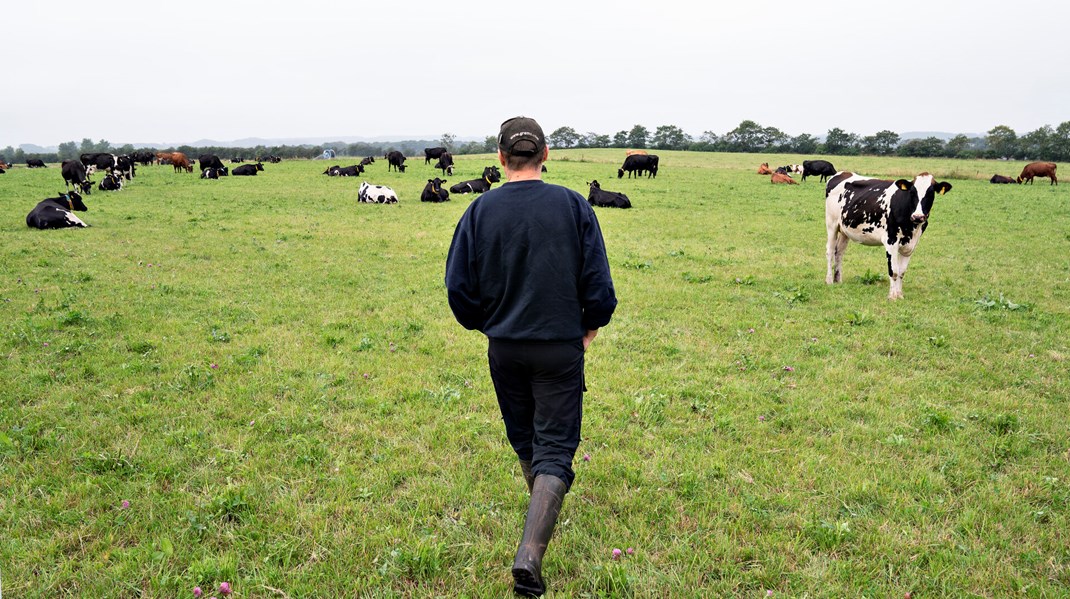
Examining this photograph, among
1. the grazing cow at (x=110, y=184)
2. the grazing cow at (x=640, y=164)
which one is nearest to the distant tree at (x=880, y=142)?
the grazing cow at (x=640, y=164)

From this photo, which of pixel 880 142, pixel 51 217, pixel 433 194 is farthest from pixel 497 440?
pixel 880 142

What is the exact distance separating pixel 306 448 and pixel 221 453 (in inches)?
27.1

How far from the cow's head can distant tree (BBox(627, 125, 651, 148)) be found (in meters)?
91.6

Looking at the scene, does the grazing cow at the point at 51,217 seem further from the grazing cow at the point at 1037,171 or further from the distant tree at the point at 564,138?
the distant tree at the point at 564,138

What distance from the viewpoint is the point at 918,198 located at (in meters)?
9.27

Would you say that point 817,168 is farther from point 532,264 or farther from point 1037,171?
point 532,264

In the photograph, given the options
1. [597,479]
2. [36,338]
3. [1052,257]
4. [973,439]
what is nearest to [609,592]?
[597,479]

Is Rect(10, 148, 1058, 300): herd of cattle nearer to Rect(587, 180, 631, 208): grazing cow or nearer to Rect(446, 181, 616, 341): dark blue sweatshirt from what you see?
Rect(587, 180, 631, 208): grazing cow

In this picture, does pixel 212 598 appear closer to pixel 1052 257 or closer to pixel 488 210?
pixel 488 210

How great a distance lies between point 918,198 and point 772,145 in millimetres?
97509

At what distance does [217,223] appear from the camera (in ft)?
55.1

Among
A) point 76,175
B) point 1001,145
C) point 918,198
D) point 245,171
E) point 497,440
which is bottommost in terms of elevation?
point 497,440

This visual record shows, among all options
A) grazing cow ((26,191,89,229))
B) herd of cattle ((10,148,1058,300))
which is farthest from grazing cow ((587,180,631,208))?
grazing cow ((26,191,89,229))

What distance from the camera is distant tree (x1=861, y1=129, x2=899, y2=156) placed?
80.9 m
